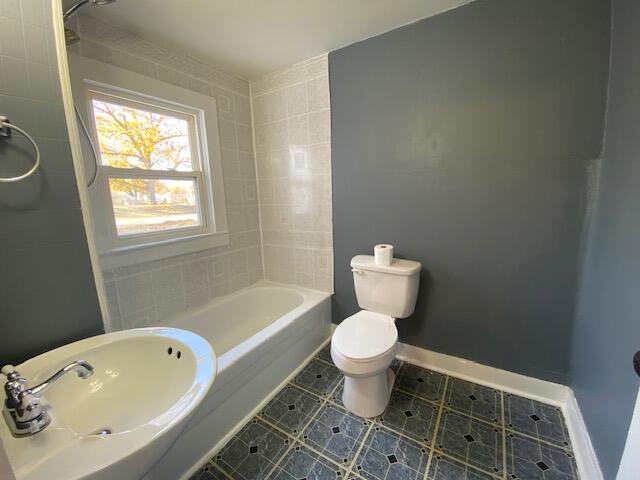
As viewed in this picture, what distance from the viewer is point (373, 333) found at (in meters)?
1.49

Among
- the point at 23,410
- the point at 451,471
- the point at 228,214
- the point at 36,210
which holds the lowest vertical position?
the point at 451,471

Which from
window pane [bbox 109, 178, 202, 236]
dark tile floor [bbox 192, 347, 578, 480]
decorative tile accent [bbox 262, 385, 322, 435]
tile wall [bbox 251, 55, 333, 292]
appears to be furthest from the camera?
tile wall [bbox 251, 55, 333, 292]

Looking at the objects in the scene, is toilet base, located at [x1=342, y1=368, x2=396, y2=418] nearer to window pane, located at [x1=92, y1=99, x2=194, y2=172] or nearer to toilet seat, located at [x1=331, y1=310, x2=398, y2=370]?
toilet seat, located at [x1=331, y1=310, x2=398, y2=370]

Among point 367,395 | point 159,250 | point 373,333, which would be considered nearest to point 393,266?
point 373,333

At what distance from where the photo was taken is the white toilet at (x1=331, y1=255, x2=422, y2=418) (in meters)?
1.33

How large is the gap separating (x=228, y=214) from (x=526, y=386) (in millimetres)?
2316

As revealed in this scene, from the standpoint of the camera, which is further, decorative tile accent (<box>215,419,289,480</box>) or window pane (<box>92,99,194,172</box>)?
window pane (<box>92,99,194,172</box>)

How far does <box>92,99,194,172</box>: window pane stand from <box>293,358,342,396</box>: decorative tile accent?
1686 mm

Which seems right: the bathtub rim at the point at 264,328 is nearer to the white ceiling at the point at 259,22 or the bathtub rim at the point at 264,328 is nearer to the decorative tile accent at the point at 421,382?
the decorative tile accent at the point at 421,382

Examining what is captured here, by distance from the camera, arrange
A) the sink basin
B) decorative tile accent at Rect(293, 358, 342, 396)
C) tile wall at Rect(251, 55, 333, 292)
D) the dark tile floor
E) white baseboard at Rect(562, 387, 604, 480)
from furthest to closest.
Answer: tile wall at Rect(251, 55, 333, 292)
decorative tile accent at Rect(293, 358, 342, 396)
the dark tile floor
white baseboard at Rect(562, 387, 604, 480)
the sink basin

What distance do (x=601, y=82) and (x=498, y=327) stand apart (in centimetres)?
132

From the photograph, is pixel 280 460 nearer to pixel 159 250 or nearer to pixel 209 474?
pixel 209 474

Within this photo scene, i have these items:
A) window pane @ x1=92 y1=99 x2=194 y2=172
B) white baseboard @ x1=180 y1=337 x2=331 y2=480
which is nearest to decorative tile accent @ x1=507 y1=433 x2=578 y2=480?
white baseboard @ x1=180 y1=337 x2=331 y2=480

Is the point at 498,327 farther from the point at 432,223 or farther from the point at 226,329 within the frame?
the point at 226,329
